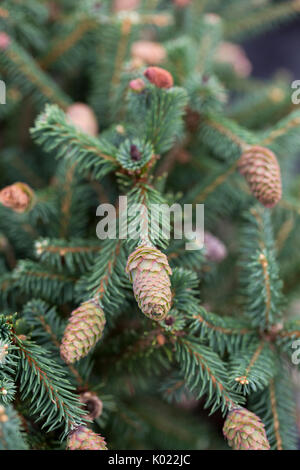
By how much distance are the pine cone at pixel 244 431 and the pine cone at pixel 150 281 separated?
0.15 meters

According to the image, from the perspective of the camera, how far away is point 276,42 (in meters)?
1.41

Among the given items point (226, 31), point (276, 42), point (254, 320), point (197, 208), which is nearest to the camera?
point (254, 320)

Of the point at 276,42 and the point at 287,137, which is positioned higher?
the point at 276,42

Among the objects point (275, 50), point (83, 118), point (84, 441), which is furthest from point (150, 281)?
point (275, 50)

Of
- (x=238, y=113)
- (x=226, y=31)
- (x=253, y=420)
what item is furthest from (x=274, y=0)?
(x=253, y=420)

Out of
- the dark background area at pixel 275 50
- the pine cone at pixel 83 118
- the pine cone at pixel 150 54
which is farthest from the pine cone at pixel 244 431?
the dark background area at pixel 275 50

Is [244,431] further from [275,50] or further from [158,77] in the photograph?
[275,50]

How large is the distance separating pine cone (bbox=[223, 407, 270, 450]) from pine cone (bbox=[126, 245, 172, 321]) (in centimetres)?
15

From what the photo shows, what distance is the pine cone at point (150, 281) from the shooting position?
438 mm

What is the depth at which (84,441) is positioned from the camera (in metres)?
0.45

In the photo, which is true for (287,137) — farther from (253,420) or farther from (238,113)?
(253,420)

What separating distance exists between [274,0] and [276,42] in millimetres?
277

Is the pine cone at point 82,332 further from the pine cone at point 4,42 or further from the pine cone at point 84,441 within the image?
the pine cone at point 4,42
